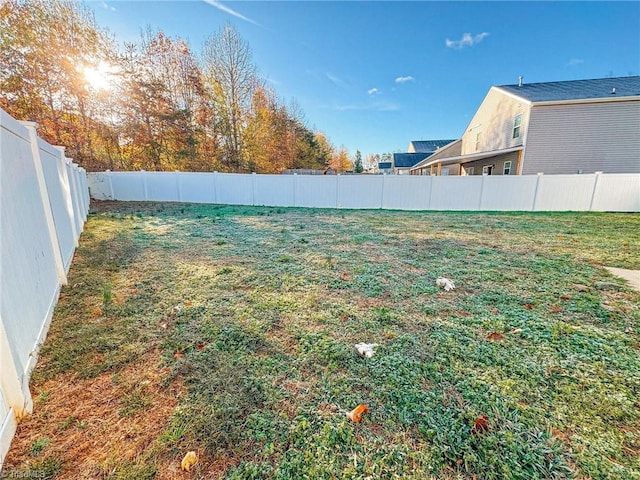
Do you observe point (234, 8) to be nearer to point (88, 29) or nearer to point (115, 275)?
point (88, 29)

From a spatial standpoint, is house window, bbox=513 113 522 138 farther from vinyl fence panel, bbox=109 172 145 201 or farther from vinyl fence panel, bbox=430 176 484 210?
vinyl fence panel, bbox=109 172 145 201

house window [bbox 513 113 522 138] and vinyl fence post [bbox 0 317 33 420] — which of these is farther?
house window [bbox 513 113 522 138]

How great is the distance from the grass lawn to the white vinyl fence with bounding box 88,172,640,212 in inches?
271

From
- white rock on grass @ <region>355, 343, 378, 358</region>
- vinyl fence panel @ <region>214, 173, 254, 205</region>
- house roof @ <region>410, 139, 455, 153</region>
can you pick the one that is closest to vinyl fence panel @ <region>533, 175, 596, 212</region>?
white rock on grass @ <region>355, 343, 378, 358</region>

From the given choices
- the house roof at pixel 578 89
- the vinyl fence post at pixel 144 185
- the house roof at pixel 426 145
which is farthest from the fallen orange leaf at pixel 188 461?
the house roof at pixel 426 145

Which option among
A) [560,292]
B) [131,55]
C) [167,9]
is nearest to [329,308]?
[560,292]

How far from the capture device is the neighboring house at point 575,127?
36.7 ft

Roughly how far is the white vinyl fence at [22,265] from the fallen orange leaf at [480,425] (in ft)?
7.06

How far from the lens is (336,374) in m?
1.71

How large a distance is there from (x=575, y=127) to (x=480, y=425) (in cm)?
1585

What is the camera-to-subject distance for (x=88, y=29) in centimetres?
1262

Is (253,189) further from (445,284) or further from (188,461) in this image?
(188,461)

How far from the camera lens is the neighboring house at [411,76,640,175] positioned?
11195 millimetres

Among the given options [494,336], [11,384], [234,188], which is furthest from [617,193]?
[234,188]
